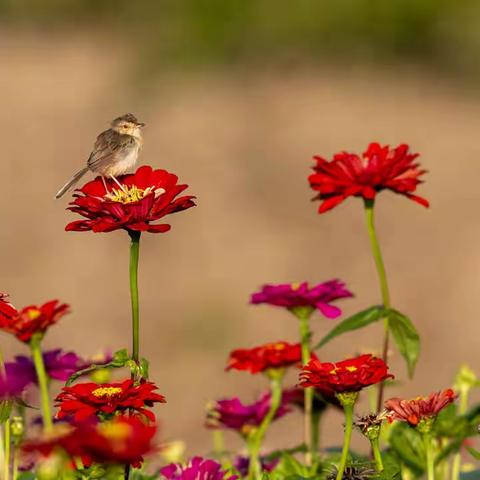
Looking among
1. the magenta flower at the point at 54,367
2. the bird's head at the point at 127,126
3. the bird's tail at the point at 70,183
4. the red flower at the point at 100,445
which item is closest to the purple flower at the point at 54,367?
the magenta flower at the point at 54,367

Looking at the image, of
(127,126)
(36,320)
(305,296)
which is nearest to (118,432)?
(36,320)

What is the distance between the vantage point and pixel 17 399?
1826mm

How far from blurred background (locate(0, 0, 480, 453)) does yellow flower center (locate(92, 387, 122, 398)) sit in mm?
2573

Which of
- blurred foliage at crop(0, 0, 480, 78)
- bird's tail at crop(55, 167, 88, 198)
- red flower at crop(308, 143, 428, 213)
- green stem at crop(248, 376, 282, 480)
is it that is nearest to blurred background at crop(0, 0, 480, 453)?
blurred foliage at crop(0, 0, 480, 78)

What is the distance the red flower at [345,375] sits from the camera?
1683 millimetres

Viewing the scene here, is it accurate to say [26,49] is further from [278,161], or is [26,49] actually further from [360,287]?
[360,287]

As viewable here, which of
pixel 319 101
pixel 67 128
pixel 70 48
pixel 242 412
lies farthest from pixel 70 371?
pixel 70 48

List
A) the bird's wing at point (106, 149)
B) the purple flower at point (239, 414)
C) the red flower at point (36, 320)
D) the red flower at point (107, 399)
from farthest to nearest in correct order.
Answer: the bird's wing at point (106, 149) → the purple flower at point (239, 414) → the red flower at point (107, 399) → the red flower at point (36, 320)

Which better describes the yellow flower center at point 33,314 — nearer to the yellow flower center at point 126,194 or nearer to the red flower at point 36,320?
the red flower at point 36,320

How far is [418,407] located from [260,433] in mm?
426

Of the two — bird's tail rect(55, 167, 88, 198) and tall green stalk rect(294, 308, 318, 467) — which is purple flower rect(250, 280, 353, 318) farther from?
bird's tail rect(55, 167, 88, 198)

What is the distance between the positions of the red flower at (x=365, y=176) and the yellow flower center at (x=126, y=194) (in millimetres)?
282

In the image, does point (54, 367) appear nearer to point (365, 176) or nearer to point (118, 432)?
point (365, 176)

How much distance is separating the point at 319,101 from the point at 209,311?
327 centimetres
